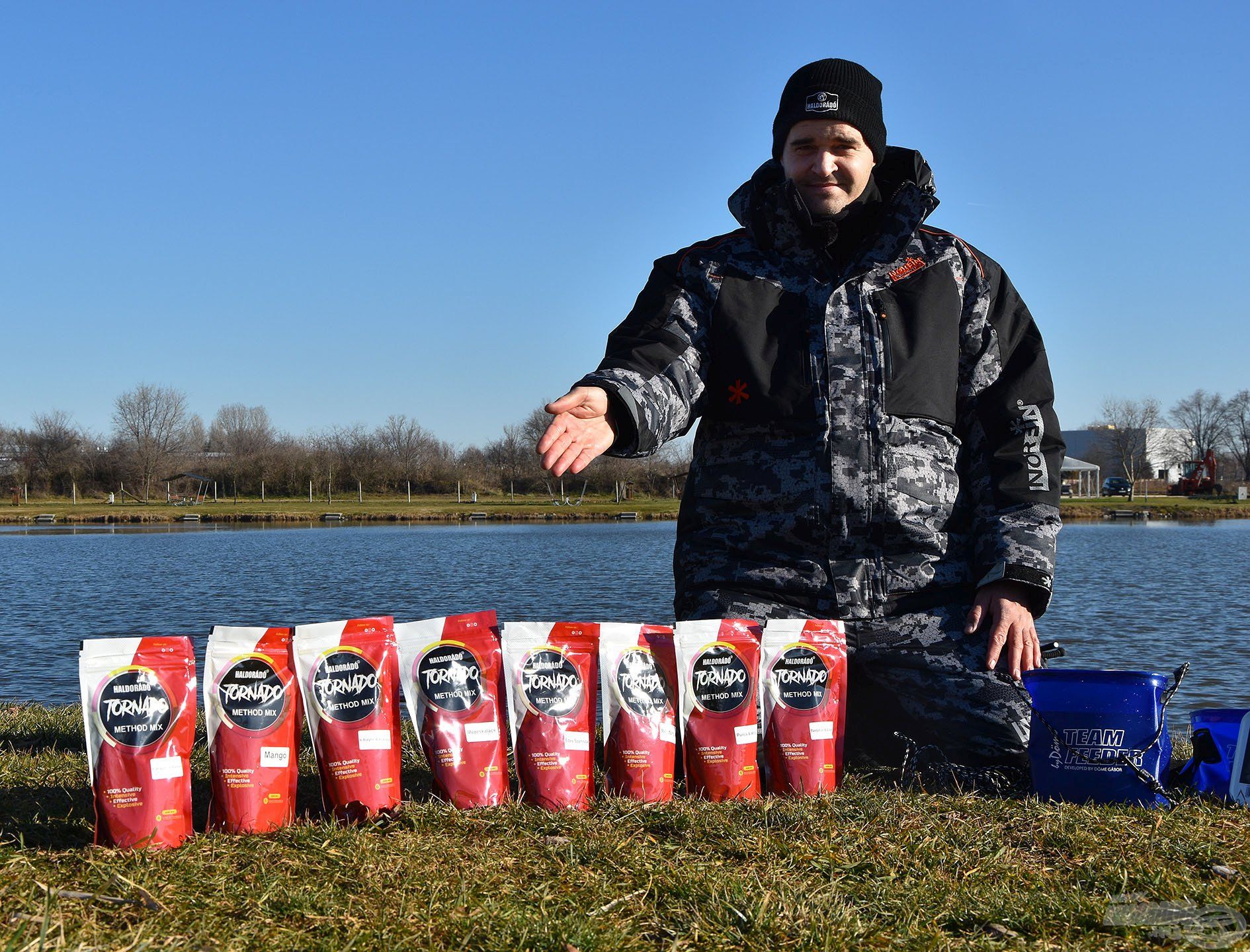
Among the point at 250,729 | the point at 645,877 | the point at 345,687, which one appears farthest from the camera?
the point at 345,687

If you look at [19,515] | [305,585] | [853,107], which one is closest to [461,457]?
[19,515]

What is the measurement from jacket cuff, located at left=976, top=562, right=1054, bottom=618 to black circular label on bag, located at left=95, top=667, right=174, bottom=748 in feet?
8.71

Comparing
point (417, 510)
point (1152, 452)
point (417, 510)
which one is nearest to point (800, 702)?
point (417, 510)

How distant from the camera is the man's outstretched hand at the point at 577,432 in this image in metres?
2.89

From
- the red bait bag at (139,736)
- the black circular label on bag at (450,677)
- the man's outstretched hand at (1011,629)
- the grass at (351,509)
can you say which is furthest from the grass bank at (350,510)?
the red bait bag at (139,736)

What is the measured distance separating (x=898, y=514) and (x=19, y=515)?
67196mm

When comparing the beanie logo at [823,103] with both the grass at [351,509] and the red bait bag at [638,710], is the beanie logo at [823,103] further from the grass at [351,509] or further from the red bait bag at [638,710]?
the grass at [351,509]

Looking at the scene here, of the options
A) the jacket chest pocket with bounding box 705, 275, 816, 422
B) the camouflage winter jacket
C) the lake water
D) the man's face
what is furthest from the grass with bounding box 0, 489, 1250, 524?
the jacket chest pocket with bounding box 705, 275, 816, 422

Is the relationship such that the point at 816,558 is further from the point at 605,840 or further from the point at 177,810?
the point at 177,810

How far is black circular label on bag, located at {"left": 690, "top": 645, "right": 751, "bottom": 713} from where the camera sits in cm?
334

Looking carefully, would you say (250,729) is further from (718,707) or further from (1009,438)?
(1009,438)

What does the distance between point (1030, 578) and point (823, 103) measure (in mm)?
1830

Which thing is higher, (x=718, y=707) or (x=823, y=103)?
(x=823, y=103)

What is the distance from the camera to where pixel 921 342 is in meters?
3.79
